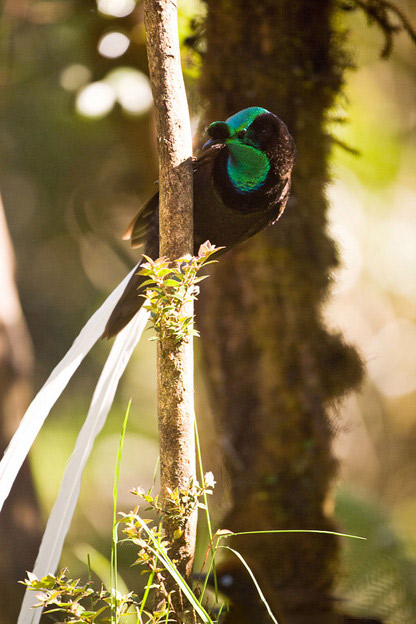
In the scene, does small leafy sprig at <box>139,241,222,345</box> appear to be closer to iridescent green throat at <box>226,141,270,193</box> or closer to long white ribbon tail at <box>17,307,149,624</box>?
long white ribbon tail at <box>17,307,149,624</box>

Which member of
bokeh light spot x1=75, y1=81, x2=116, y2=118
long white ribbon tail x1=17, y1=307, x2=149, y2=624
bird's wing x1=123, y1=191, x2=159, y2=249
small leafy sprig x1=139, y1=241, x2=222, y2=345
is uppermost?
bokeh light spot x1=75, y1=81, x2=116, y2=118

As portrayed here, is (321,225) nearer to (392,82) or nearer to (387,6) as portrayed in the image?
(387,6)

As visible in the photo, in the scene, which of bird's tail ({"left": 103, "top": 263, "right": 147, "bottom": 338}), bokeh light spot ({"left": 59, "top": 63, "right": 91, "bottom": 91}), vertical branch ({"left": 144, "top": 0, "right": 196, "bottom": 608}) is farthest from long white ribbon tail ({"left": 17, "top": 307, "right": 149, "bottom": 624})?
bokeh light spot ({"left": 59, "top": 63, "right": 91, "bottom": 91})

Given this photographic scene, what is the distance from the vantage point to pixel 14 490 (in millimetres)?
1531

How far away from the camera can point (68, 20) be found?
2090 millimetres

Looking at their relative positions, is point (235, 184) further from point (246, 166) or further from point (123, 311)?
point (123, 311)

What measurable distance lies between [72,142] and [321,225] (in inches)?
54.7

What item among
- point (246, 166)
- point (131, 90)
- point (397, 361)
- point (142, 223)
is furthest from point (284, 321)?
point (397, 361)

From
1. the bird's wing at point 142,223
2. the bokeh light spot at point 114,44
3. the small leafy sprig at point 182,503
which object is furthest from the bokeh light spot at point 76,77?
the small leafy sprig at point 182,503

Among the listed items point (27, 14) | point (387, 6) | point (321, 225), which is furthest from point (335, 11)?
point (27, 14)

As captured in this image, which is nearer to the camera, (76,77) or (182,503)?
(182,503)

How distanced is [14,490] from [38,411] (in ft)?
3.20

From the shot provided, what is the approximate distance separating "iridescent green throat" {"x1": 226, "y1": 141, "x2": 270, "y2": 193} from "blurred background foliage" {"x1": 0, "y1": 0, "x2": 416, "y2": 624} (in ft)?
2.78

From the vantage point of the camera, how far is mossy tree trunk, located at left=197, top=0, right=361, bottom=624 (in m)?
1.50
